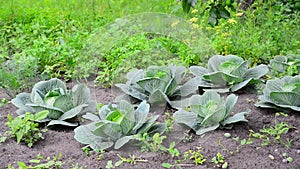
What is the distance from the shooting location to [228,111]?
11.8ft

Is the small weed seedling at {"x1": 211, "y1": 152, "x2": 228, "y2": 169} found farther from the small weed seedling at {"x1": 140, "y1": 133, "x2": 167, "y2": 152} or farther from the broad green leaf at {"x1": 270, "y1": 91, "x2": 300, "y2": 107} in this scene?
the broad green leaf at {"x1": 270, "y1": 91, "x2": 300, "y2": 107}

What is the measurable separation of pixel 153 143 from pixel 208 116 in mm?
463

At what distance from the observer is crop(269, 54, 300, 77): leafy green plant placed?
441 cm

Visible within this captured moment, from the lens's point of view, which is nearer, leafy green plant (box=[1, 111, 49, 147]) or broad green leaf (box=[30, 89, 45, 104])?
leafy green plant (box=[1, 111, 49, 147])

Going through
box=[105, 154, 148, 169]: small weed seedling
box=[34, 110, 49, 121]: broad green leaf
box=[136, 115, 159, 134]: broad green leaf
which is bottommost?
box=[105, 154, 148, 169]: small weed seedling

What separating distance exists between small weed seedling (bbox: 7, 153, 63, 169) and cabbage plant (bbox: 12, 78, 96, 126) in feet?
1.48

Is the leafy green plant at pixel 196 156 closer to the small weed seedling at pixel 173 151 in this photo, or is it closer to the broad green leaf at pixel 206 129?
the small weed seedling at pixel 173 151

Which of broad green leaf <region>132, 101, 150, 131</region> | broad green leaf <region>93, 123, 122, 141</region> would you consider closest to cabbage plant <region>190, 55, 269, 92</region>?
broad green leaf <region>132, 101, 150, 131</region>

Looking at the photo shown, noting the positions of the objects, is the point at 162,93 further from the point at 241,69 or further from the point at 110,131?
the point at 241,69

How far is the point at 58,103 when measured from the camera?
12.3 ft

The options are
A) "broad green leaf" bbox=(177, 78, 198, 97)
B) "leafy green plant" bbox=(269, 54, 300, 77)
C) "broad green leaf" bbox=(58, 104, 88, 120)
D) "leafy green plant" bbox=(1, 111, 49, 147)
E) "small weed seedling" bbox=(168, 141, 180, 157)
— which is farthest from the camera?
"leafy green plant" bbox=(269, 54, 300, 77)

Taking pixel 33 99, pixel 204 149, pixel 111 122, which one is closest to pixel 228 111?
pixel 204 149

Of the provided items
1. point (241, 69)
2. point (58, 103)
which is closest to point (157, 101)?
point (58, 103)

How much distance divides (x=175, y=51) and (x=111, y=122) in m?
1.55
